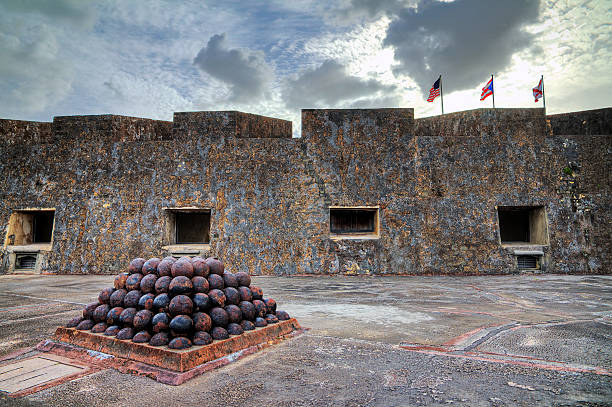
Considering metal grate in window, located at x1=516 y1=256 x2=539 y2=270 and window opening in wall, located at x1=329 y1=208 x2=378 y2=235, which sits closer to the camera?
metal grate in window, located at x1=516 y1=256 x2=539 y2=270

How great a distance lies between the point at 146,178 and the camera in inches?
401

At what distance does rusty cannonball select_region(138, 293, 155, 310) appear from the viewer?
3.09 meters

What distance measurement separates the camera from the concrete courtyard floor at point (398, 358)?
2209 millimetres

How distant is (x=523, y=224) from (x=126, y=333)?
12054mm

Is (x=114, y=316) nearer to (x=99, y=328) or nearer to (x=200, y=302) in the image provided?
(x=99, y=328)

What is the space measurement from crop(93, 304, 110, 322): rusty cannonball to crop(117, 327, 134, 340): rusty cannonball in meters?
0.46

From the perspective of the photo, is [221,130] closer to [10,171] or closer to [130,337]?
[10,171]

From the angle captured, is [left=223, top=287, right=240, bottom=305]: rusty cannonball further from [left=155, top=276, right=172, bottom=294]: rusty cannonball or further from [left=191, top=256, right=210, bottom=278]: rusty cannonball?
[left=155, top=276, right=172, bottom=294]: rusty cannonball

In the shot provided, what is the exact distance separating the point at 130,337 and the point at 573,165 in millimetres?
11799

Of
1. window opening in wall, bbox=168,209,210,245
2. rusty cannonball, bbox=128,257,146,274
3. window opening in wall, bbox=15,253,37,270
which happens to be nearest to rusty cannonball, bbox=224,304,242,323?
rusty cannonball, bbox=128,257,146,274

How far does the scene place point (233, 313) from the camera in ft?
10.7

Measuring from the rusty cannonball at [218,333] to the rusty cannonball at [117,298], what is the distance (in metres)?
1.06

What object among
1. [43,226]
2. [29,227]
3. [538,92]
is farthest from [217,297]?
[538,92]

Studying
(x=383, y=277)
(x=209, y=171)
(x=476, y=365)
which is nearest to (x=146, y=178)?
(x=209, y=171)
